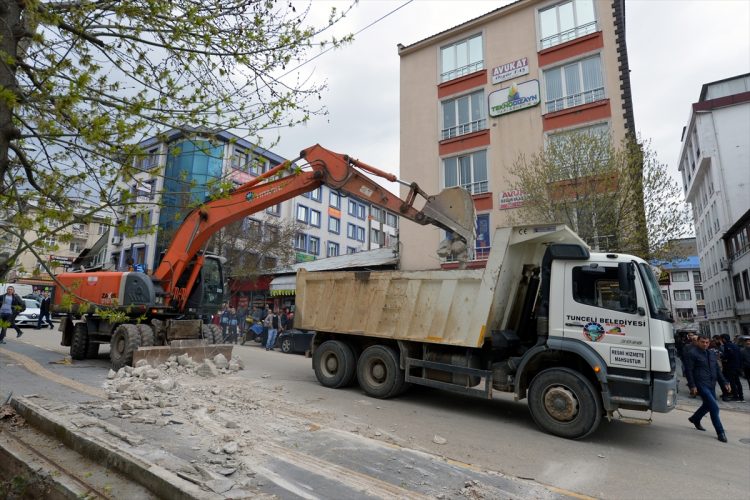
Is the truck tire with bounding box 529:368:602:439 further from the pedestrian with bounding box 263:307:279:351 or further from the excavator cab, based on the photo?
the pedestrian with bounding box 263:307:279:351

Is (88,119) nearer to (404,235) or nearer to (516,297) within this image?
(516,297)

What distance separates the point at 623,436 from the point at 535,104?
15841 mm

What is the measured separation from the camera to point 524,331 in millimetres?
7469

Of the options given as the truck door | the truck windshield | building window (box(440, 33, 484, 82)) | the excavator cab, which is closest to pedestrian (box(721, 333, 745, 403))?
the truck windshield

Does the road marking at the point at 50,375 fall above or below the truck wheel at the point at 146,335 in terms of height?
below

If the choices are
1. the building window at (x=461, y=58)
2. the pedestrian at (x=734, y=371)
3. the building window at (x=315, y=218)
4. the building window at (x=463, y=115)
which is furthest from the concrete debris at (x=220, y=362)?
the building window at (x=315, y=218)

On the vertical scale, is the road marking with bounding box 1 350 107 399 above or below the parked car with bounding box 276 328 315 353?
below

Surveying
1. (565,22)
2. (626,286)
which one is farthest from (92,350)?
(565,22)

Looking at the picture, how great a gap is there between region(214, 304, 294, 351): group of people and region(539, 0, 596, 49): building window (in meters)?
16.8

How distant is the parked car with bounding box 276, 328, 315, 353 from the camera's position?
51.7 feet

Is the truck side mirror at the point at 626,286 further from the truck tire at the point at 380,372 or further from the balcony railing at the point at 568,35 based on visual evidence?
the balcony railing at the point at 568,35

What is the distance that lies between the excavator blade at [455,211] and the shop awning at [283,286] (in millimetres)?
17357

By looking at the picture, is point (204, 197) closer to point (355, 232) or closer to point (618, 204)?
point (618, 204)

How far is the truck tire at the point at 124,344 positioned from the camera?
30.7ft
